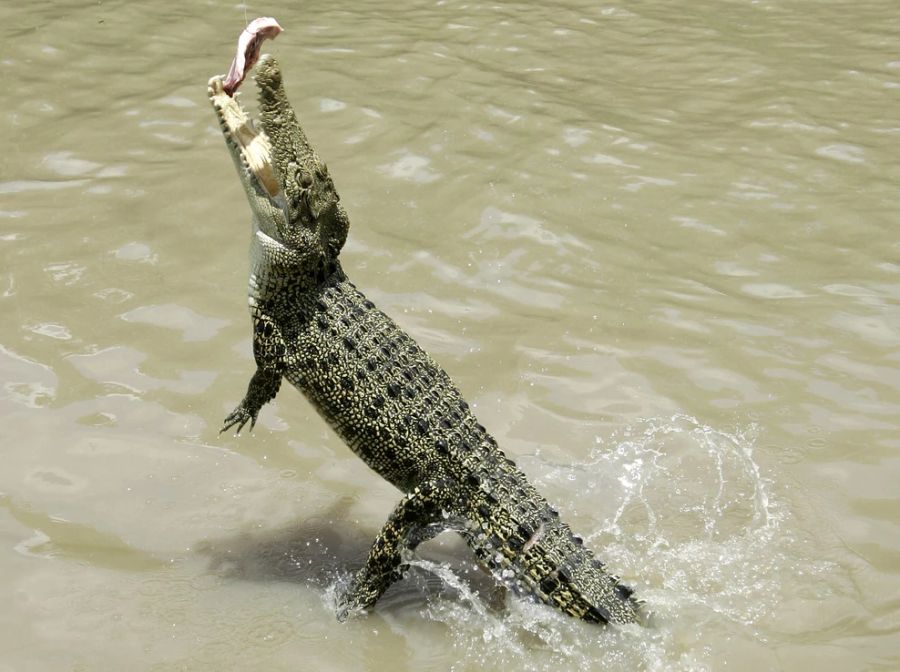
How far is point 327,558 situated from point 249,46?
7.37ft

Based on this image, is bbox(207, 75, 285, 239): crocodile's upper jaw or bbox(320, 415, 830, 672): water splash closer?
bbox(320, 415, 830, 672): water splash

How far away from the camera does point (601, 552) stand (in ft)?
14.6

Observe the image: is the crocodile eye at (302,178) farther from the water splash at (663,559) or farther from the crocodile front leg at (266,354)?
the water splash at (663,559)

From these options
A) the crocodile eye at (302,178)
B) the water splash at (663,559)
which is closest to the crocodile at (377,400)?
the crocodile eye at (302,178)

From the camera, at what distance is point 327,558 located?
4.43 m

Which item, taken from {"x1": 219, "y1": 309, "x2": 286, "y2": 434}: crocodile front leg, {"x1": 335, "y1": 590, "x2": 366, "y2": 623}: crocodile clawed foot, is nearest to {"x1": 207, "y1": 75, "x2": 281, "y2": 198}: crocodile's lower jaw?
{"x1": 219, "y1": 309, "x2": 286, "y2": 434}: crocodile front leg

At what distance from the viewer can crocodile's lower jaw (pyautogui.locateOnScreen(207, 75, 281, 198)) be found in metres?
4.05

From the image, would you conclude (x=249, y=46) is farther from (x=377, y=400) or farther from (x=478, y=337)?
(x=478, y=337)

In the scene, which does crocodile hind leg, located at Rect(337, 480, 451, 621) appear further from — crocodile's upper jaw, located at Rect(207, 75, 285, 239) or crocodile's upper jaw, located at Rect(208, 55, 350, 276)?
crocodile's upper jaw, located at Rect(207, 75, 285, 239)

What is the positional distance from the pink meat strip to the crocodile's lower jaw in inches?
1.9

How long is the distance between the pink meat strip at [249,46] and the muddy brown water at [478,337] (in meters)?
1.85

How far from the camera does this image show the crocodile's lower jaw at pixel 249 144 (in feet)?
13.3

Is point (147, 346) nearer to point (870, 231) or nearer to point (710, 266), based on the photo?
point (710, 266)

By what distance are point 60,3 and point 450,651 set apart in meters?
8.11
